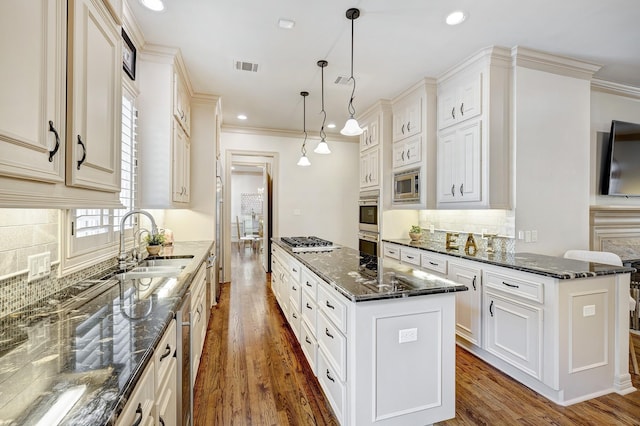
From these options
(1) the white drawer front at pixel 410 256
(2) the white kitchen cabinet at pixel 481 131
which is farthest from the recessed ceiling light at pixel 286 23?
(1) the white drawer front at pixel 410 256

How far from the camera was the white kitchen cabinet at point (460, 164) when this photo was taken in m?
3.02

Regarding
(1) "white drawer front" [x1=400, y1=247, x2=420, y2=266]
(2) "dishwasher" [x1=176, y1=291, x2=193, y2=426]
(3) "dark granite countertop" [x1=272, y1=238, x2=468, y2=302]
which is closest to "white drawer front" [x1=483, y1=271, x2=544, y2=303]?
(3) "dark granite countertop" [x1=272, y1=238, x2=468, y2=302]

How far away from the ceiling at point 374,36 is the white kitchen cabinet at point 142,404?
2425 mm

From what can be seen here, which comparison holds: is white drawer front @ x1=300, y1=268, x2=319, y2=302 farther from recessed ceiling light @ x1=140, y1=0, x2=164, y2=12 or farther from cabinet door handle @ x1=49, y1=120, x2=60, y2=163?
recessed ceiling light @ x1=140, y1=0, x2=164, y2=12

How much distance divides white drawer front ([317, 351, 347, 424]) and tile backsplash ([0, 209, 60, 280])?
1.67 m

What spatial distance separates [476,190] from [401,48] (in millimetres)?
1573

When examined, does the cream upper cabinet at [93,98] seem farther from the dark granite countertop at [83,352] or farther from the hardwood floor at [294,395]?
the hardwood floor at [294,395]

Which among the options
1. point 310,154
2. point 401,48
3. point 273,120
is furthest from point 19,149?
point 310,154

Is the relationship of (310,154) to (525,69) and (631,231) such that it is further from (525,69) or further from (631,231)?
(631,231)

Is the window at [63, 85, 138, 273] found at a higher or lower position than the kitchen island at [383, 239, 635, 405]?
higher

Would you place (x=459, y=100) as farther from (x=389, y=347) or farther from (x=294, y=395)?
(x=294, y=395)

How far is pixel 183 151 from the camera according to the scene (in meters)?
3.38

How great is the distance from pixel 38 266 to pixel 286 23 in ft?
7.60

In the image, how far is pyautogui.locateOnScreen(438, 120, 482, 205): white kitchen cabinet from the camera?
9.91 feet
